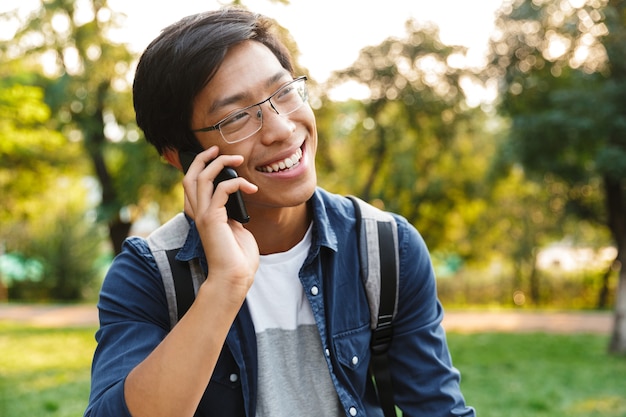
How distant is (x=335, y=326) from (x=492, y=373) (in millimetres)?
9168

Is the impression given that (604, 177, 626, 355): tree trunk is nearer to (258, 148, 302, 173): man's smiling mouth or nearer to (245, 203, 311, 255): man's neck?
(245, 203, 311, 255): man's neck

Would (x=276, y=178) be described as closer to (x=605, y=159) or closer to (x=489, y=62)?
(x=605, y=159)

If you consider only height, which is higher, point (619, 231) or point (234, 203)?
point (234, 203)

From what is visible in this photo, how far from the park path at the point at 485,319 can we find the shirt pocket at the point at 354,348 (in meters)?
15.0

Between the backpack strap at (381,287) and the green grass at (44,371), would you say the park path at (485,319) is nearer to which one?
the green grass at (44,371)

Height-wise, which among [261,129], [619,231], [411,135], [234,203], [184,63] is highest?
[184,63]

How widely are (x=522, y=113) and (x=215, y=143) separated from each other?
1053 centimetres

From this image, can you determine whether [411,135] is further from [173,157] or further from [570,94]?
[173,157]

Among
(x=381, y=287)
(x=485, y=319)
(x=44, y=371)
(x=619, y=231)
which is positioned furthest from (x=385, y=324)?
(x=485, y=319)

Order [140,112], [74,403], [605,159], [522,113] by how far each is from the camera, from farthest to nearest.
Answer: [522,113]
[605,159]
[74,403]
[140,112]

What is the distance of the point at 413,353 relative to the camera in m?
2.09

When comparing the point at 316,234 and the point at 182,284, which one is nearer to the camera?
the point at 182,284

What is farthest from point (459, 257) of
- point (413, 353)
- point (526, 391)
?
point (413, 353)

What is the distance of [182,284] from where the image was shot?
194 cm
